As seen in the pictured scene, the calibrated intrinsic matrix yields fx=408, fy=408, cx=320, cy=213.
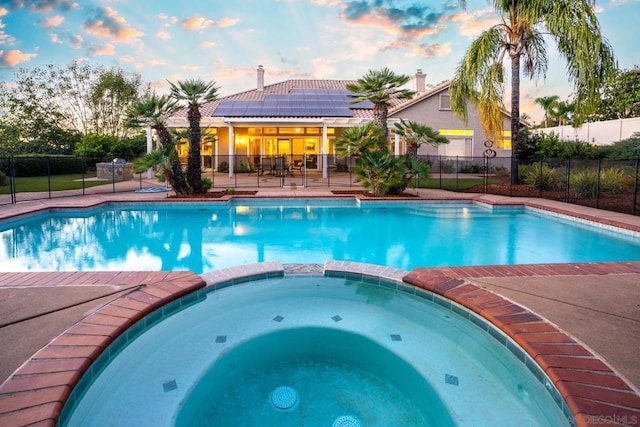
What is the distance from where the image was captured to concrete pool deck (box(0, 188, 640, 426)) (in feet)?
7.55

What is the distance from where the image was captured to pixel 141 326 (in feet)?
11.7

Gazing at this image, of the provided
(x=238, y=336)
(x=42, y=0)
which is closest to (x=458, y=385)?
(x=238, y=336)

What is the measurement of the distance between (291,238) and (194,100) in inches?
243

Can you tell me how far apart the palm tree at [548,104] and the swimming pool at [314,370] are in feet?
156

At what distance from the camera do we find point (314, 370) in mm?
3168

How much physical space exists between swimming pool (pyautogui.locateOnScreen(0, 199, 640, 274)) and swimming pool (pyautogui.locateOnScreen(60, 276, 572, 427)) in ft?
6.93

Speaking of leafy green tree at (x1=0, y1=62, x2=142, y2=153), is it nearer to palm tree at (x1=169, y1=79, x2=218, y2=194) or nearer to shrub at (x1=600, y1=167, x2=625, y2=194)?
palm tree at (x1=169, y1=79, x2=218, y2=194)

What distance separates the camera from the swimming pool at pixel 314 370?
2.59 meters

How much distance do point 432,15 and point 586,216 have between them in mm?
12391

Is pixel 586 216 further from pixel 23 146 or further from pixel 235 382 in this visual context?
pixel 23 146

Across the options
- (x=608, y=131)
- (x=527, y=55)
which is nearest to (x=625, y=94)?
(x=608, y=131)

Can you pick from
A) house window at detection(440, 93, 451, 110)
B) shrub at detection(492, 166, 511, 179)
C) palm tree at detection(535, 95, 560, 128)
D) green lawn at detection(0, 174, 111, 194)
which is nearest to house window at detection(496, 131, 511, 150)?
shrub at detection(492, 166, 511, 179)

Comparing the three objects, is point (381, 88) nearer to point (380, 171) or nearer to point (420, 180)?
point (380, 171)

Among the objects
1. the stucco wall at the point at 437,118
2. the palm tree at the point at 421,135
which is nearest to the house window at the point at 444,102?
the stucco wall at the point at 437,118
